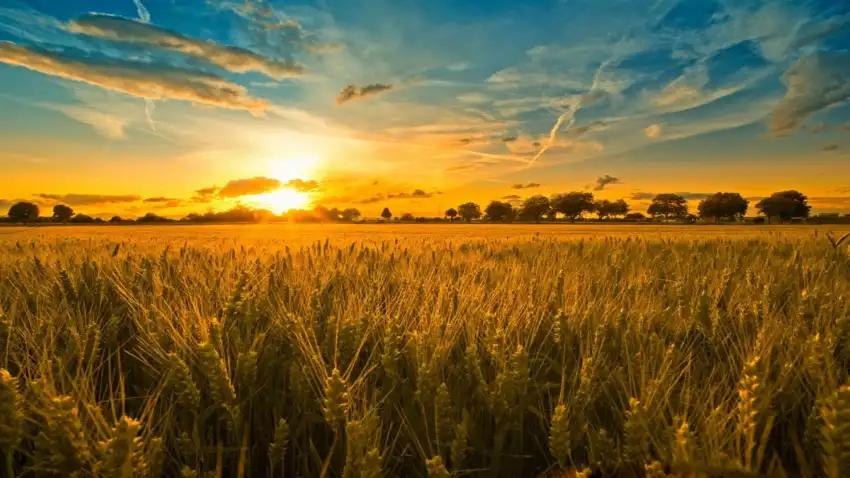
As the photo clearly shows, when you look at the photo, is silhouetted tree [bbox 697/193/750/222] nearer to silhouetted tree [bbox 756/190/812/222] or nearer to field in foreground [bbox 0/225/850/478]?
silhouetted tree [bbox 756/190/812/222]

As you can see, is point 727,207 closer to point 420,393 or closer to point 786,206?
point 786,206

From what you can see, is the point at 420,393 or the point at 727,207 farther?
the point at 727,207

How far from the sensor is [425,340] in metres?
2.05

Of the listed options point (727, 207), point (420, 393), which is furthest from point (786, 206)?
point (420, 393)

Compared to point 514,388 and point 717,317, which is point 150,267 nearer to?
point 514,388

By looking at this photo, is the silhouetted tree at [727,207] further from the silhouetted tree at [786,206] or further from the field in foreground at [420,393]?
the field in foreground at [420,393]

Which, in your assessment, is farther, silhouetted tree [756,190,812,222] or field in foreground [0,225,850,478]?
silhouetted tree [756,190,812,222]

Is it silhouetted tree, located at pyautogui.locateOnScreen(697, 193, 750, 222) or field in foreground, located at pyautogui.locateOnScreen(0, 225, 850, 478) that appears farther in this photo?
silhouetted tree, located at pyautogui.locateOnScreen(697, 193, 750, 222)

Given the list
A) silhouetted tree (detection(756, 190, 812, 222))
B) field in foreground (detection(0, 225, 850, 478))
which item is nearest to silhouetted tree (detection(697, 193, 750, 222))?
silhouetted tree (detection(756, 190, 812, 222))

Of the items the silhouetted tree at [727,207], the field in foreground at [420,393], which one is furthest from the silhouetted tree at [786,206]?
the field in foreground at [420,393]

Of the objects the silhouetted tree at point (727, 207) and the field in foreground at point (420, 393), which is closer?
the field in foreground at point (420, 393)

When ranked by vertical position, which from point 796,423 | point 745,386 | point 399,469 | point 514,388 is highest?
point 745,386

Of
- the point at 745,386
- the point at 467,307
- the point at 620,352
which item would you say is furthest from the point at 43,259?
the point at 745,386

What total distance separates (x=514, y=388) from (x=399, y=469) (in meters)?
0.51
